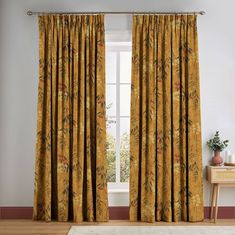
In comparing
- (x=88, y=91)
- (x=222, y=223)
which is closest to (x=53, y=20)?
(x=88, y=91)

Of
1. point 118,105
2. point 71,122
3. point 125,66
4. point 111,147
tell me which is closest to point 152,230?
point 111,147

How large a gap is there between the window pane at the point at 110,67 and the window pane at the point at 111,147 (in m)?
0.53

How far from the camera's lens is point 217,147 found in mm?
5000

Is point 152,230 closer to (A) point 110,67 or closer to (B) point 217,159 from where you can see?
(B) point 217,159

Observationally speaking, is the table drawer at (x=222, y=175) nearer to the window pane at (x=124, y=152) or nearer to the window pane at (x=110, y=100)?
the window pane at (x=124, y=152)

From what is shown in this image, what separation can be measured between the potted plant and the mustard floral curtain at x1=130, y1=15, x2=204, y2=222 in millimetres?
200

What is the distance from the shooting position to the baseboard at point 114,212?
507cm

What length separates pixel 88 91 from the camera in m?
4.97

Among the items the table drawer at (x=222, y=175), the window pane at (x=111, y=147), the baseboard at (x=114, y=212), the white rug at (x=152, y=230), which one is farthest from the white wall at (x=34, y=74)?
the white rug at (x=152, y=230)

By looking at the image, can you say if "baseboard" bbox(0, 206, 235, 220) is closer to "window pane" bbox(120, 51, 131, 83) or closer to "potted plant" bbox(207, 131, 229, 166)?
"potted plant" bbox(207, 131, 229, 166)

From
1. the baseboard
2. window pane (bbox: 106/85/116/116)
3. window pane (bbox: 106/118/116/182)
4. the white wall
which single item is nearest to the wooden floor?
the baseboard

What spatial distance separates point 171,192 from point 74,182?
3.73 ft

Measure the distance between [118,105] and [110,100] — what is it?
133 millimetres

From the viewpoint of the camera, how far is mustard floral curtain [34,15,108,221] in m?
4.90
